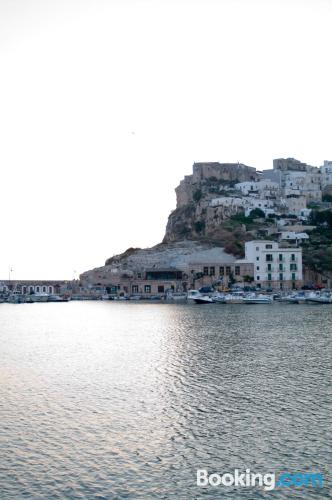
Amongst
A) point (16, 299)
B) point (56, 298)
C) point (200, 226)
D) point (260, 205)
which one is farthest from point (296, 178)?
point (16, 299)

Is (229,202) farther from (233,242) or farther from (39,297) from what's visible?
(39,297)

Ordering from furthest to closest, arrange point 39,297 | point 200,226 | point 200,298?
1. point 200,226
2. point 39,297
3. point 200,298

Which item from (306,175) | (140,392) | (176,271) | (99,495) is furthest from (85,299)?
(99,495)

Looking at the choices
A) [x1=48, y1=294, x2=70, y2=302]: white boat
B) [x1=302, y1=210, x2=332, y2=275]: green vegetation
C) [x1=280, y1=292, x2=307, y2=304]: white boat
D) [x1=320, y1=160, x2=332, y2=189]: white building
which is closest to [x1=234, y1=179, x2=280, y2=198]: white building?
[x1=302, y1=210, x2=332, y2=275]: green vegetation

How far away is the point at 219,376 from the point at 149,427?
11.4 meters

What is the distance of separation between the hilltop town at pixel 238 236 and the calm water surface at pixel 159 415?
74.0 m

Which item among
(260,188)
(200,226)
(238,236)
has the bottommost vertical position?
(238,236)

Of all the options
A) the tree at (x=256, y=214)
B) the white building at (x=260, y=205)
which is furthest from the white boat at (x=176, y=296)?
the white building at (x=260, y=205)

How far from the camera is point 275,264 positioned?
126m

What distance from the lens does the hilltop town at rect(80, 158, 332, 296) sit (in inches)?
5000

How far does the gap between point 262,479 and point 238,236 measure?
402 feet

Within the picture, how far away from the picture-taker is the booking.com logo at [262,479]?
734 inches

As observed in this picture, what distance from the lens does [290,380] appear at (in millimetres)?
33906

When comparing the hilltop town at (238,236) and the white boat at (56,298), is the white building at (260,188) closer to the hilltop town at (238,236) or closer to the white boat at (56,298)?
the hilltop town at (238,236)
